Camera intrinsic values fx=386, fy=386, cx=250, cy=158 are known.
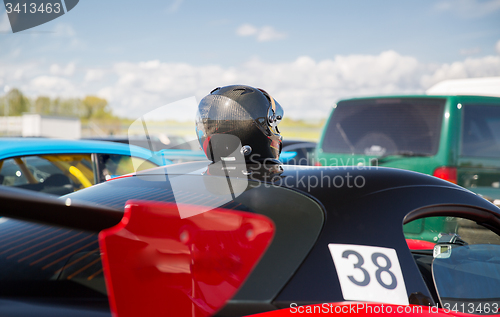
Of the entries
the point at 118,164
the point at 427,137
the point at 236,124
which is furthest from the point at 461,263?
the point at 118,164

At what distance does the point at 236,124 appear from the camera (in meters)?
2.06

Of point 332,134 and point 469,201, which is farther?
point 332,134

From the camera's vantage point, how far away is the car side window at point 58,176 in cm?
394

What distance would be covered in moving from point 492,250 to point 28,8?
418 cm

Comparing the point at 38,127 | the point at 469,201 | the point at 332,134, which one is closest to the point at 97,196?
the point at 469,201

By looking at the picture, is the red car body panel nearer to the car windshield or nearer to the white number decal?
the white number decal

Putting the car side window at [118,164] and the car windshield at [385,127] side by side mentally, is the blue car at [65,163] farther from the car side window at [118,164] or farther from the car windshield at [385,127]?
the car windshield at [385,127]

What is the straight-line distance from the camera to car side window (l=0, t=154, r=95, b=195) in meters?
3.94

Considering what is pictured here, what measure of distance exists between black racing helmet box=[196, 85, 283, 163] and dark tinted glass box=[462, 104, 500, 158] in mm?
3199

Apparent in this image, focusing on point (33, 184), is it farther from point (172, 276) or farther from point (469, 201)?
point (469, 201)

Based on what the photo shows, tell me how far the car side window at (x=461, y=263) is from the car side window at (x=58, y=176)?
3300 millimetres

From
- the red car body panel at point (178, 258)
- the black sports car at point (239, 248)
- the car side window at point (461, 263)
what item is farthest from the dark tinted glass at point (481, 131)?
the red car body panel at point (178, 258)

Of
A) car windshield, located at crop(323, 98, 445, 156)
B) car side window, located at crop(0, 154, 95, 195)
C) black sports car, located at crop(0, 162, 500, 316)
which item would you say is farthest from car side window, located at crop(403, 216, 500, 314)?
car side window, located at crop(0, 154, 95, 195)

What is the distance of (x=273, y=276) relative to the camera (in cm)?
124
